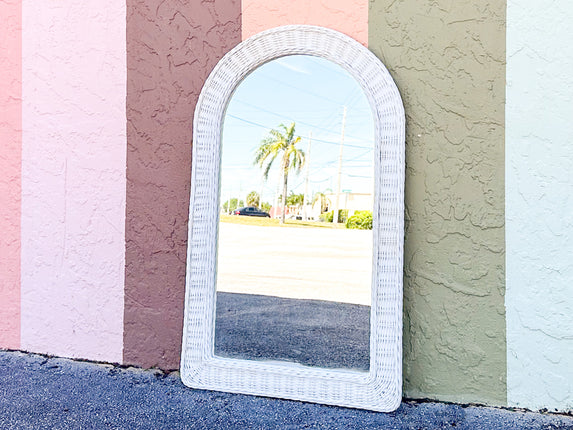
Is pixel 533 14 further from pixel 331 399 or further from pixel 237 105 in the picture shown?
pixel 331 399

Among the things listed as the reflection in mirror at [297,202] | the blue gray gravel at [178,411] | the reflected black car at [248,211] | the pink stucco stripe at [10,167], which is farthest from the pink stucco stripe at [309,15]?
the blue gray gravel at [178,411]

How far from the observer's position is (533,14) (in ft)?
6.88

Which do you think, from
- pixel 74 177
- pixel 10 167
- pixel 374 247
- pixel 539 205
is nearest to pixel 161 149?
pixel 74 177

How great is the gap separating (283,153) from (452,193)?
972 mm

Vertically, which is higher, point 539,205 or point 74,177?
point 74,177

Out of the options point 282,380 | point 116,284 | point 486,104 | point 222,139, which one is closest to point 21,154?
point 116,284

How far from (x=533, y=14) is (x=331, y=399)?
2.23 meters

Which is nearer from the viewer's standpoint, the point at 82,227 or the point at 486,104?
the point at 486,104

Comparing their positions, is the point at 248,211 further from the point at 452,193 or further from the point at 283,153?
the point at 452,193

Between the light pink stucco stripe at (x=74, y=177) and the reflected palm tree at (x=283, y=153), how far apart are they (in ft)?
2.88

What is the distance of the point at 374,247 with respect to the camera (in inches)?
85.3

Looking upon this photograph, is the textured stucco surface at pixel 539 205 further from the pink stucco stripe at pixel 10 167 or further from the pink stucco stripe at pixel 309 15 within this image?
the pink stucco stripe at pixel 10 167

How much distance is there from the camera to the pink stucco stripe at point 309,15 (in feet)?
7.48

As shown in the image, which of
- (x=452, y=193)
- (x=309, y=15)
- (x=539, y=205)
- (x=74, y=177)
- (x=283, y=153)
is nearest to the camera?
(x=539, y=205)
